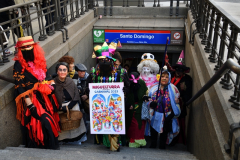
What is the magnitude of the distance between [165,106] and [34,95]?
2274 mm

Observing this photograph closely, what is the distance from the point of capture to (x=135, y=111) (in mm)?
4848

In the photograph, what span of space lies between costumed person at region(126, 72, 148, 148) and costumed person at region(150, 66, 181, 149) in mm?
230

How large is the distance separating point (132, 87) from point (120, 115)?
677 millimetres

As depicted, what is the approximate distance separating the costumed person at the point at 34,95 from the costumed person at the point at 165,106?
1.80m

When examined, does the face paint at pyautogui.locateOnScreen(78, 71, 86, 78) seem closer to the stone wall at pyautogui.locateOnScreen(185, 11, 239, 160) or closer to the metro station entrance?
the stone wall at pyautogui.locateOnScreen(185, 11, 239, 160)

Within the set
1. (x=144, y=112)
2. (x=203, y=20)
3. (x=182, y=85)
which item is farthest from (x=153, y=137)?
(x=203, y=20)

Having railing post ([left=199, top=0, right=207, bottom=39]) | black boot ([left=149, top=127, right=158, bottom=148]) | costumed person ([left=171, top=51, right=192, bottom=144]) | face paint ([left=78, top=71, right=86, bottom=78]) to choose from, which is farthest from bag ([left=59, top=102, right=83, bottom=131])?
railing post ([left=199, top=0, right=207, bottom=39])

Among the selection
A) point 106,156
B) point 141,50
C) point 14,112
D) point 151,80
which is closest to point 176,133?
point 151,80

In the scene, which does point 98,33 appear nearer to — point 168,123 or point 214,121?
point 168,123

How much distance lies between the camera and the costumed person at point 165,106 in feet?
15.4

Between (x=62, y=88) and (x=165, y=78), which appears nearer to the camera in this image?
(x=62, y=88)

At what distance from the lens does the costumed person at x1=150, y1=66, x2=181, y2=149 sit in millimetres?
4698

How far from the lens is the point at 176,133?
198 inches

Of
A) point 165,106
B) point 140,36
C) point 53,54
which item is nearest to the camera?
point 165,106
